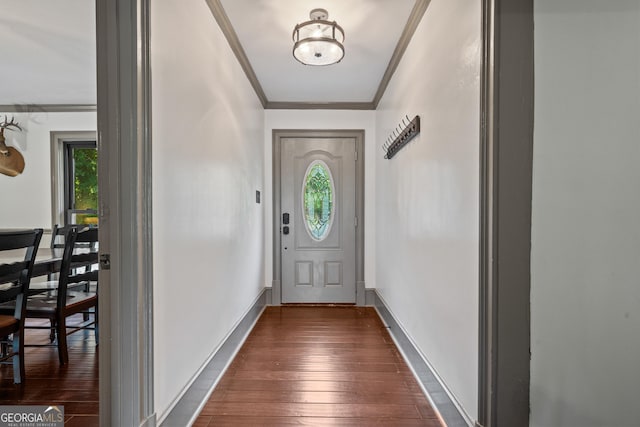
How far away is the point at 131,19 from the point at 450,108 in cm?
145

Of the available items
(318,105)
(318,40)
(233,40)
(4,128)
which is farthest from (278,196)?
(4,128)

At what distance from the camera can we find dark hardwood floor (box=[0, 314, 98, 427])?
1823 mm

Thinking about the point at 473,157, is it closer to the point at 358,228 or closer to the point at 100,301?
the point at 100,301

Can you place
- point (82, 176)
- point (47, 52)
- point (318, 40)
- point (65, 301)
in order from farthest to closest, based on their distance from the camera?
point (82, 176) < point (47, 52) < point (65, 301) < point (318, 40)

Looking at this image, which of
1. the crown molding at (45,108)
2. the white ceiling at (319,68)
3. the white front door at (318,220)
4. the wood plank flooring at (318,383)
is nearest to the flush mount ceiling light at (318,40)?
the white ceiling at (319,68)

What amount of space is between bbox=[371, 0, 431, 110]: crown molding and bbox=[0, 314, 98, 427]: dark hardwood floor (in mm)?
3027

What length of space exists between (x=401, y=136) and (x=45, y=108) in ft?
14.7

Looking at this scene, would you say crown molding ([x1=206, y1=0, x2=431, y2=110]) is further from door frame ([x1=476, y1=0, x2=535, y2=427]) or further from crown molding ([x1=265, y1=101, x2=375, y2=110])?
door frame ([x1=476, y1=0, x2=535, y2=427])

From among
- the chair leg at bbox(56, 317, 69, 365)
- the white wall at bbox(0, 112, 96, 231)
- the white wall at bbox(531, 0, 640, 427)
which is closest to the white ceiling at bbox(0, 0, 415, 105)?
the white wall at bbox(0, 112, 96, 231)

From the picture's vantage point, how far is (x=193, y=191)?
5.86 ft

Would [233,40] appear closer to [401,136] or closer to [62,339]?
[401,136]

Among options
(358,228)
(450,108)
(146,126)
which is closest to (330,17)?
(450,108)

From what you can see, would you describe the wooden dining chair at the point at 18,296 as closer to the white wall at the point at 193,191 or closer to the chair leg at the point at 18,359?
the chair leg at the point at 18,359

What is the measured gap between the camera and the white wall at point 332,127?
399 cm
